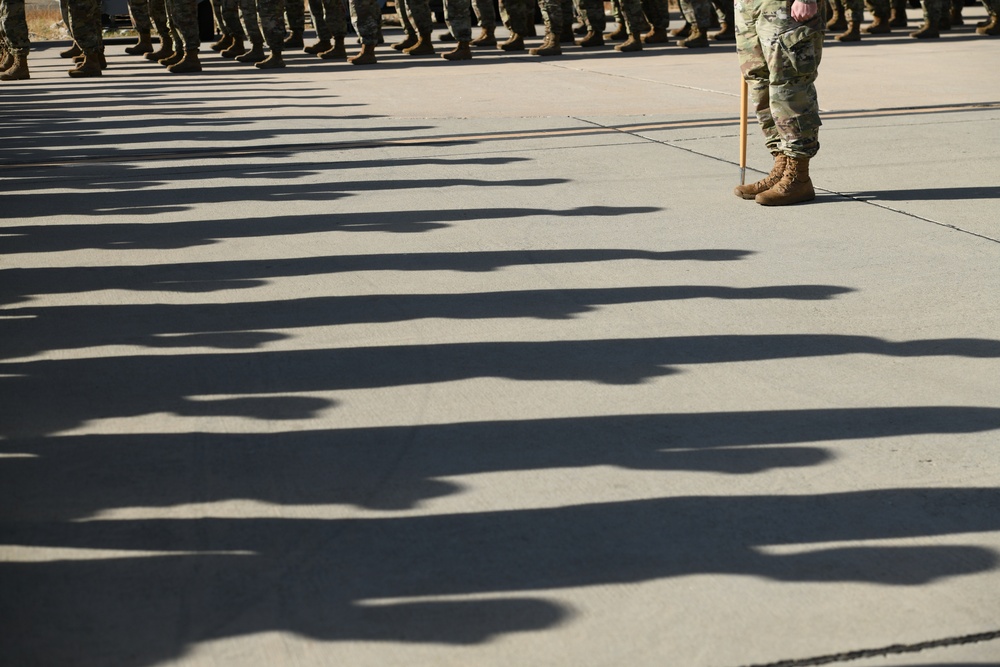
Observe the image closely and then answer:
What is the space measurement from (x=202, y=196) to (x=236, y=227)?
0.91 m

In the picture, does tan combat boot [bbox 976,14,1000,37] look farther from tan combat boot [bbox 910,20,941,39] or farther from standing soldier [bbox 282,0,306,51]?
standing soldier [bbox 282,0,306,51]

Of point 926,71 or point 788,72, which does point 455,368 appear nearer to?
point 788,72

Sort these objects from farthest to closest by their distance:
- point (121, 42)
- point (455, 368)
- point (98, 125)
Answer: point (121, 42) → point (98, 125) → point (455, 368)

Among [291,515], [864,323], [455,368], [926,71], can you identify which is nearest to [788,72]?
[864,323]

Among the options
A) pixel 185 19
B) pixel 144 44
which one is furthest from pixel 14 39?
pixel 144 44

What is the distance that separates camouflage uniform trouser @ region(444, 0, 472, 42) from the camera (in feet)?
46.6

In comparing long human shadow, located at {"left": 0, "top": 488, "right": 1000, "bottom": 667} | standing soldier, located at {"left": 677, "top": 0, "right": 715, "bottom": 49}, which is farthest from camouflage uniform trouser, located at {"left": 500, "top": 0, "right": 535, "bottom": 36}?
long human shadow, located at {"left": 0, "top": 488, "right": 1000, "bottom": 667}

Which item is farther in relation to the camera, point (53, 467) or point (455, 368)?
point (455, 368)

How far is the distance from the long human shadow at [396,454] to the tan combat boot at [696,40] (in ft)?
40.0

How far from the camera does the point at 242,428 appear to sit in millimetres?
3295

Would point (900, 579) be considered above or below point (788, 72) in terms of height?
below

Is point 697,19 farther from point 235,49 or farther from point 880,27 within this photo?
point 235,49

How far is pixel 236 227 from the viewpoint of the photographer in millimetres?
5812

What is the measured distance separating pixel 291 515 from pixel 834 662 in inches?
48.5
